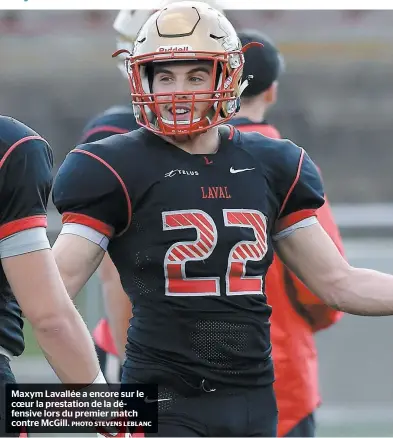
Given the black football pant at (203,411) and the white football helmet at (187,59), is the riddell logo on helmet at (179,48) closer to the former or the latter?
the white football helmet at (187,59)

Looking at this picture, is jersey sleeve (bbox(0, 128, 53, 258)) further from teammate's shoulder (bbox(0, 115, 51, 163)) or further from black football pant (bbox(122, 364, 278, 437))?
black football pant (bbox(122, 364, 278, 437))

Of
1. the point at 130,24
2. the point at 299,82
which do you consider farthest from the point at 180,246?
the point at 299,82

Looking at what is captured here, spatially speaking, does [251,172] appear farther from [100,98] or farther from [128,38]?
[100,98]

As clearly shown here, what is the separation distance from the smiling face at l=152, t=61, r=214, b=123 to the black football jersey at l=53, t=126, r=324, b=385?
106mm

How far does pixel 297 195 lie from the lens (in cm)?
318

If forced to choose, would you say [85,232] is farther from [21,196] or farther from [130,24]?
[130,24]

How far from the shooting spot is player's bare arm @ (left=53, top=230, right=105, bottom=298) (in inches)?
116

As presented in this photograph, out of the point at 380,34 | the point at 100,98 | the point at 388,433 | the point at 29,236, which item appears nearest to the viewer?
the point at 29,236

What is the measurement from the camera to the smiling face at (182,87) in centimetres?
303

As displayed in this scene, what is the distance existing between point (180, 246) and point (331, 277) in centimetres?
49

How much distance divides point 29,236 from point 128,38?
2.08m

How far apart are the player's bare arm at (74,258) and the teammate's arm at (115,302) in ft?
3.65

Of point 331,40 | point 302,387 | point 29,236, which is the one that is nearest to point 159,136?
point 29,236

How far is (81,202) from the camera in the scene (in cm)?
297
